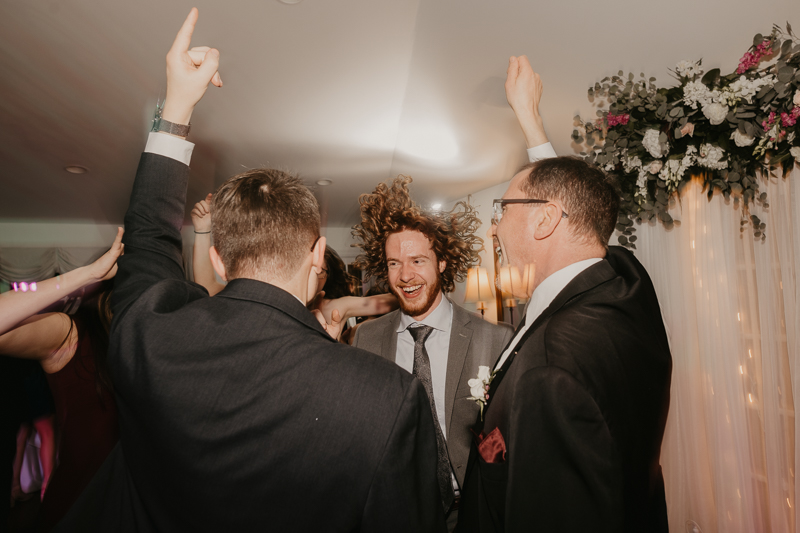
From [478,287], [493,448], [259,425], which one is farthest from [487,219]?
[259,425]

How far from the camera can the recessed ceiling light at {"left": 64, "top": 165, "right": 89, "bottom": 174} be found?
A: 4.41 metres

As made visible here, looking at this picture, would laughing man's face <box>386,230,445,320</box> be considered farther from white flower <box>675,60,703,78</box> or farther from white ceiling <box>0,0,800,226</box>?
white flower <box>675,60,703,78</box>

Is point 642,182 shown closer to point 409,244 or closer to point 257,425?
point 409,244

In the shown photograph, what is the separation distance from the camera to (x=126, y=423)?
35.1 inches

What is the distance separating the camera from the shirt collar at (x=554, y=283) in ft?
4.38

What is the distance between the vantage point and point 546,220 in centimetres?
143

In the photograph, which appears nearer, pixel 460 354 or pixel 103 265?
pixel 103 265

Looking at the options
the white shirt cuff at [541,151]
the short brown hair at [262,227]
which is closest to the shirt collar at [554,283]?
the white shirt cuff at [541,151]

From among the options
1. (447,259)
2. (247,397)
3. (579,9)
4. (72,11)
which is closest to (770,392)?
(447,259)

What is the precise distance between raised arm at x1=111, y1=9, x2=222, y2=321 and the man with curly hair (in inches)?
59.4

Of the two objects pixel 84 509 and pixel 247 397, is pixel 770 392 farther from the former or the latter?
pixel 84 509

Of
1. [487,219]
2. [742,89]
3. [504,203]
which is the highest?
[487,219]

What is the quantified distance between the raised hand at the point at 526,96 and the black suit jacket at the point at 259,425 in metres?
1.47

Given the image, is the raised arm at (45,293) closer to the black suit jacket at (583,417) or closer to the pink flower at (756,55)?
the black suit jacket at (583,417)
